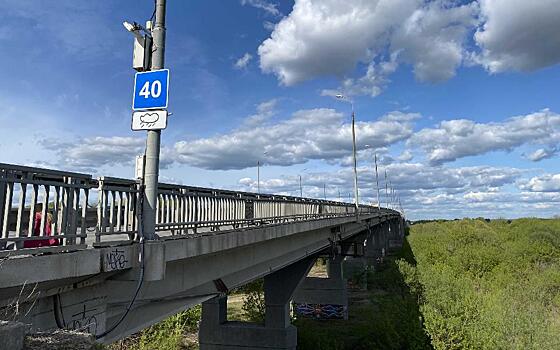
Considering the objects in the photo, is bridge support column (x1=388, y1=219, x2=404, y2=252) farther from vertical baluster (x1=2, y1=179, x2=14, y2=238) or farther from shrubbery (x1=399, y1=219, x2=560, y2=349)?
vertical baluster (x1=2, y1=179, x2=14, y2=238)

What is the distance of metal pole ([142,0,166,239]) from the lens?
689cm

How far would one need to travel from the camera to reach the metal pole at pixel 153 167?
689 cm

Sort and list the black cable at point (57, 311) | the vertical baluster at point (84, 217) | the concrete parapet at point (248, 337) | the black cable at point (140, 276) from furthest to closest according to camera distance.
A: the concrete parapet at point (248, 337) → the black cable at point (140, 276) → the vertical baluster at point (84, 217) → the black cable at point (57, 311)

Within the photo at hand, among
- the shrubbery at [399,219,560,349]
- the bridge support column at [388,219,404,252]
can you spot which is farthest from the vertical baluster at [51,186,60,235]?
the bridge support column at [388,219,404,252]

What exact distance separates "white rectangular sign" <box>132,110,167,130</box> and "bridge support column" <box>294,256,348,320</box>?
114 ft

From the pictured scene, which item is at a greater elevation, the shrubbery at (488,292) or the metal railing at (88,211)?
the metal railing at (88,211)

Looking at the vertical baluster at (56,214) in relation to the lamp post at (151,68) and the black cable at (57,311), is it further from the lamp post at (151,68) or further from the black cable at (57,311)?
the lamp post at (151,68)

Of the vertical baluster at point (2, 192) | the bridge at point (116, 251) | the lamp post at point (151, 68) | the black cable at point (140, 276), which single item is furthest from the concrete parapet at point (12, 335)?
the lamp post at point (151, 68)

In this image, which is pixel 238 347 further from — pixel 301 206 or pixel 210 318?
pixel 301 206

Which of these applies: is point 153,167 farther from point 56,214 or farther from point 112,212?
point 56,214

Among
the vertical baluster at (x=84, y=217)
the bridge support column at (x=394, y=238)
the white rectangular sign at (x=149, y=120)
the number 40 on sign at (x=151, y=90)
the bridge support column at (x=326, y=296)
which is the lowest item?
the bridge support column at (x=326, y=296)

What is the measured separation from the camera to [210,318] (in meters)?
24.8

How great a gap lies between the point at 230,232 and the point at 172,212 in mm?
2175

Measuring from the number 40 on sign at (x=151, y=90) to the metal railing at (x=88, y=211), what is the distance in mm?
1241
